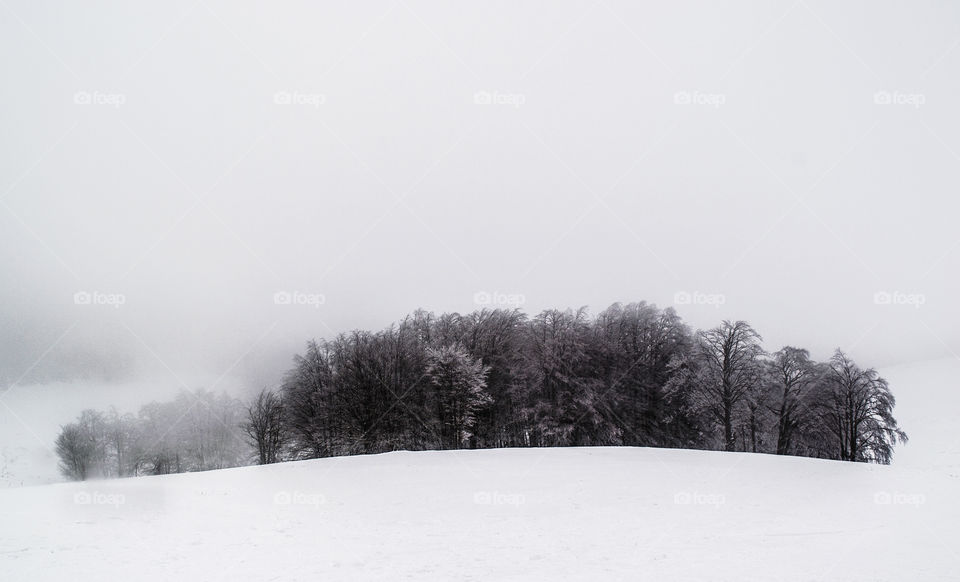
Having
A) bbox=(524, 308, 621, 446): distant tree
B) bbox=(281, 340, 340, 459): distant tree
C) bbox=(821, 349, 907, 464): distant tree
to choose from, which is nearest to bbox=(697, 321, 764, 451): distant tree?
bbox=(821, 349, 907, 464): distant tree

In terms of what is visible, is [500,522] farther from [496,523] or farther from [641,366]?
[641,366]

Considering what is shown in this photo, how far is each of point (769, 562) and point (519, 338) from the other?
1163 inches

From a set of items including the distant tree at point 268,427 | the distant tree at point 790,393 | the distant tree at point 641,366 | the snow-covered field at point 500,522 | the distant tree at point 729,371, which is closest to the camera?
the snow-covered field at point 500,522

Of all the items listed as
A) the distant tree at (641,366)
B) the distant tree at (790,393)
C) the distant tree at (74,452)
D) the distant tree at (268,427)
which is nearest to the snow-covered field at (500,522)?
the distant tree at (790,393)

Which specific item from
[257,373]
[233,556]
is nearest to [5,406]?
[257,373]

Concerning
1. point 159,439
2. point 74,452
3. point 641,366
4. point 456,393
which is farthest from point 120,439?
point 641,366

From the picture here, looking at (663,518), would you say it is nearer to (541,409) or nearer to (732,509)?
(732,509)

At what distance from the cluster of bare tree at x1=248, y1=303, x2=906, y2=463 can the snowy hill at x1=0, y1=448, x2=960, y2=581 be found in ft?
34.7

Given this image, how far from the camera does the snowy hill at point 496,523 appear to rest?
9.92 metres

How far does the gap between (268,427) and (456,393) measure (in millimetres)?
18788

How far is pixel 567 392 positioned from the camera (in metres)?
35.8

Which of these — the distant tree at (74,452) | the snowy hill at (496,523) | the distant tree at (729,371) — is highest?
the distant tree at (729,371)

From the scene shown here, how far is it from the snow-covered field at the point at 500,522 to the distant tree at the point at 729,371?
341 inches

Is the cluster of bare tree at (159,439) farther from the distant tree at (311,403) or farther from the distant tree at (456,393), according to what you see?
the distant tree at (456,393)
